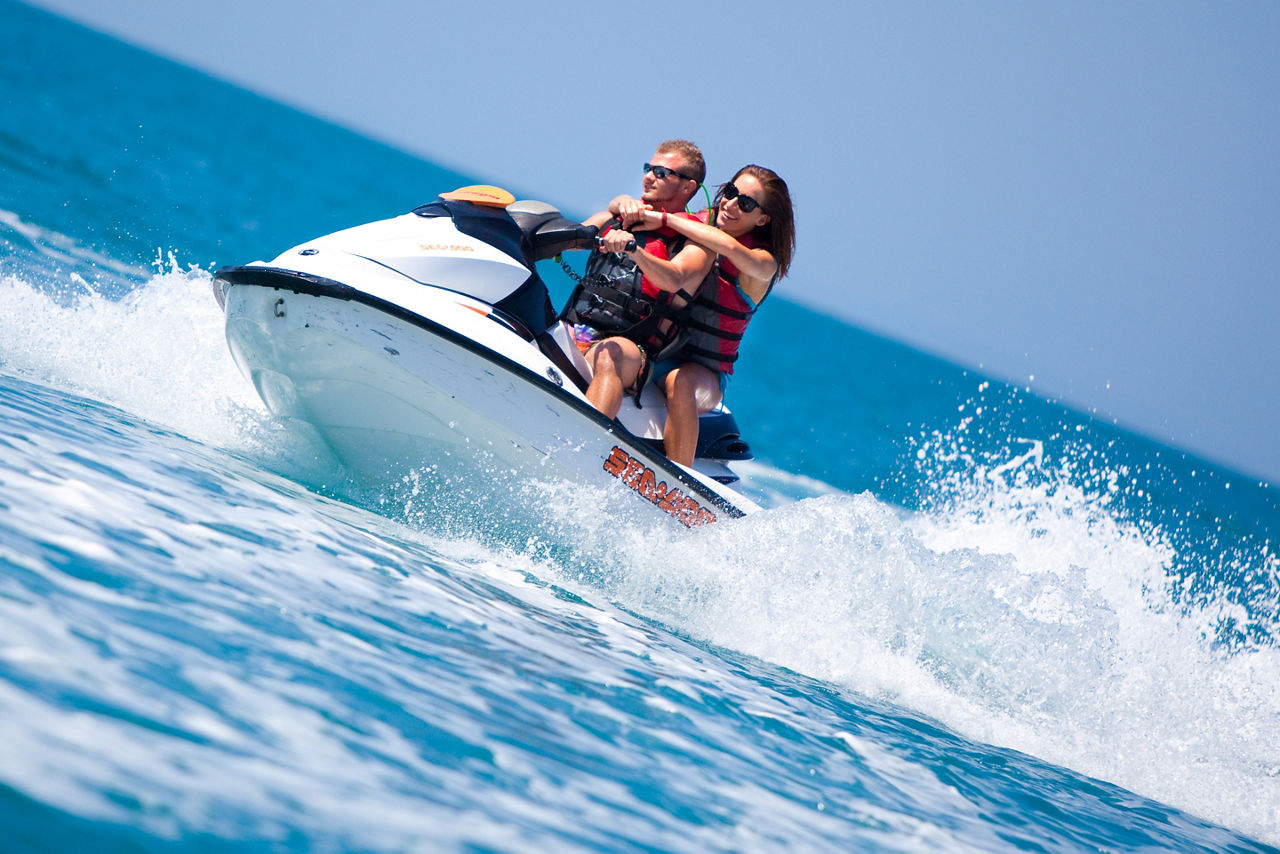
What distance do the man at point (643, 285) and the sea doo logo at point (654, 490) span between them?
0.21 m

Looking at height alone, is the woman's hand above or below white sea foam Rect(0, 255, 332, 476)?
above

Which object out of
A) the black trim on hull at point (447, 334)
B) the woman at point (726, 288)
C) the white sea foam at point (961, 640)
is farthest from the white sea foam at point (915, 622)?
the woman at point (726, 288)

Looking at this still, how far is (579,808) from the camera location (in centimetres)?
203

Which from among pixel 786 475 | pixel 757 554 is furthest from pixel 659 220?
pixel 786 475

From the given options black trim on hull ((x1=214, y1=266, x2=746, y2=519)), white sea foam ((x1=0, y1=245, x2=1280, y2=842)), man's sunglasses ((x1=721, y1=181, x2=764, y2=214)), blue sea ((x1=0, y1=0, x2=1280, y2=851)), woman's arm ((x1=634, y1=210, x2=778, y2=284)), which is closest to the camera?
blue sea ((x1=0, y1=0, x2=1280, y2=851))

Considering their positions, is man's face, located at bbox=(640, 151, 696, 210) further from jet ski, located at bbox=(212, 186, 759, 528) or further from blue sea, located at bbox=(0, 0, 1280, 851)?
blue sea, located at bbox=(0, 0, 1280, 851)

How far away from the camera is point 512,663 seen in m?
2.66

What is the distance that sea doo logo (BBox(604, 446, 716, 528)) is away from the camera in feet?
13.0

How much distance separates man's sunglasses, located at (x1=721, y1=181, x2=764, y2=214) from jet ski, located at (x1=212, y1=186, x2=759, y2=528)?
57cm

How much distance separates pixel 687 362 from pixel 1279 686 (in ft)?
12.6

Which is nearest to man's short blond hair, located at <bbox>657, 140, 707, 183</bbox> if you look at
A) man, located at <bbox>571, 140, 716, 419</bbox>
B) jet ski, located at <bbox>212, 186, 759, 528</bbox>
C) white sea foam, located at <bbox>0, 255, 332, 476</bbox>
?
man, located at <bbox>571, 140, 716, 419</bbox>

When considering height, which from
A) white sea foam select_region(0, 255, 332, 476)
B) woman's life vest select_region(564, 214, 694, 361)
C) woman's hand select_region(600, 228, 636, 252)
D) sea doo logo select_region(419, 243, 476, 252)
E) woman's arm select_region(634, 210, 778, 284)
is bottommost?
white sea foam select_region(0, 255, 332, 476)

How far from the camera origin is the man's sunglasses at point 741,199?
4.07 metres

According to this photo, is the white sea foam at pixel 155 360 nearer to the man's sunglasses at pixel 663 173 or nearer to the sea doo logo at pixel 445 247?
the sea doo logo at pixel 445 247
